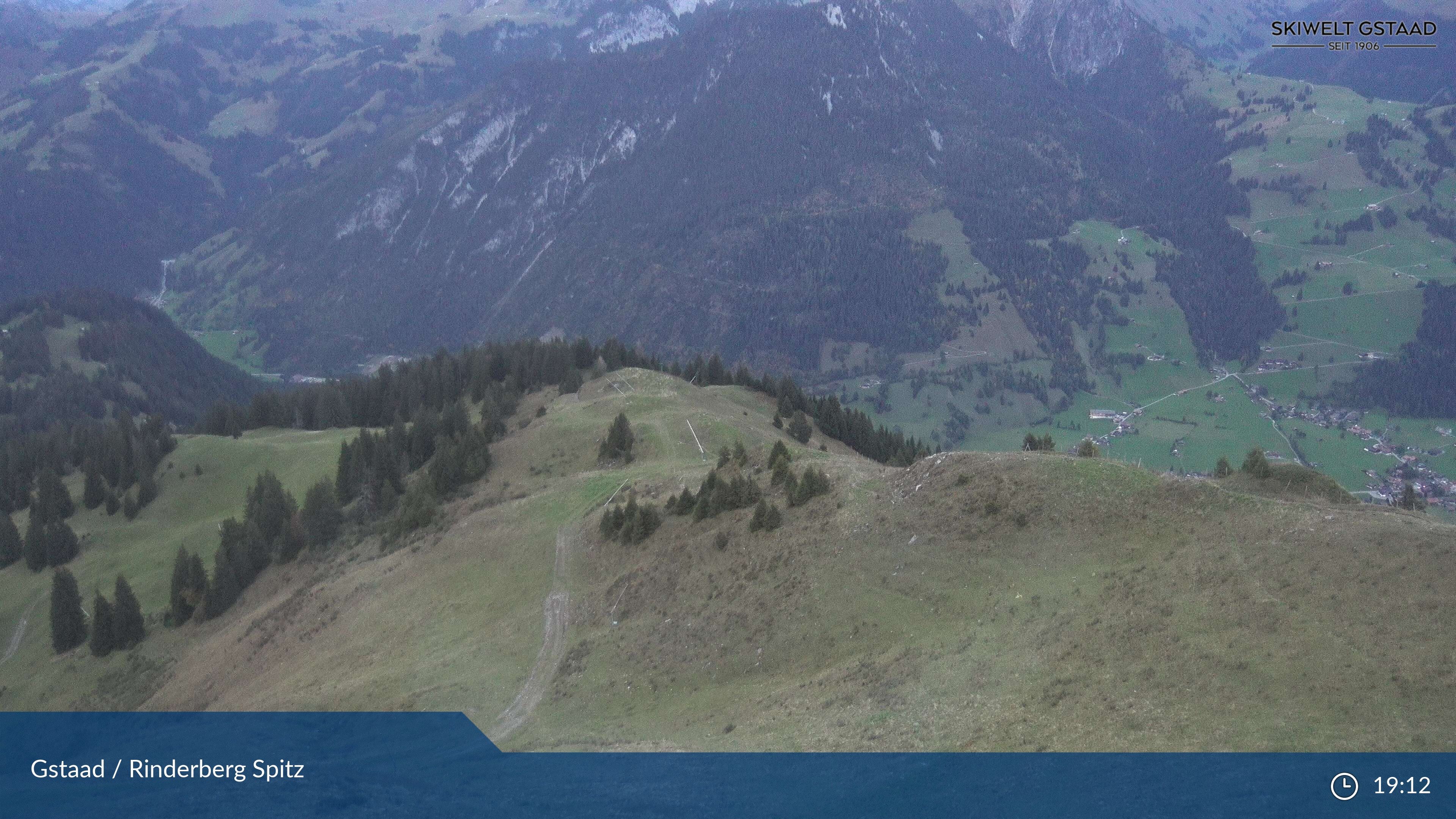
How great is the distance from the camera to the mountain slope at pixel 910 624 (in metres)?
34.6

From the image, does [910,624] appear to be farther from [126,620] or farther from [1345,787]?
[126,620]

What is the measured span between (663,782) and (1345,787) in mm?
22308

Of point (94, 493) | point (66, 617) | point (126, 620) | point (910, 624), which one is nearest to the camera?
point (910, 624)

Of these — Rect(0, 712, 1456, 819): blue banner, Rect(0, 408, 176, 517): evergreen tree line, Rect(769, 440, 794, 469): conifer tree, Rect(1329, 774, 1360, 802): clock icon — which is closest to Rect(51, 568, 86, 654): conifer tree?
Rect(0, 408, 176, 517): evergreen tree line

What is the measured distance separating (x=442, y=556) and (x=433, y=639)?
1398 centimetres

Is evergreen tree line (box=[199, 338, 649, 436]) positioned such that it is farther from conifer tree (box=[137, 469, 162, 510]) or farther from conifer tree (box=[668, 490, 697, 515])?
conifer tree (box=[668, 490, 697, 515])

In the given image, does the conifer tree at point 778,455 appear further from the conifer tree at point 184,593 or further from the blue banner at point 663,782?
the conifer tree at point 184,593

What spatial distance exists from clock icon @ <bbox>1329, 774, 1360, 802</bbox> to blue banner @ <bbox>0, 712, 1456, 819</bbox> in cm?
4

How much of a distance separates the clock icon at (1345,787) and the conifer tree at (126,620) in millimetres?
91511

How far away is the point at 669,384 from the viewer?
118188mm

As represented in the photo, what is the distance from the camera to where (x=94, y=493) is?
410ft

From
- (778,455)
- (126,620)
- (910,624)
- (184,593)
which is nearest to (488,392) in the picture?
(184,593)

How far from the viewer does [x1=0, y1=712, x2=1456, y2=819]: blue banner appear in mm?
29078

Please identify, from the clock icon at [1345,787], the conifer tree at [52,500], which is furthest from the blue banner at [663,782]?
the conifer tree at [52,500]
